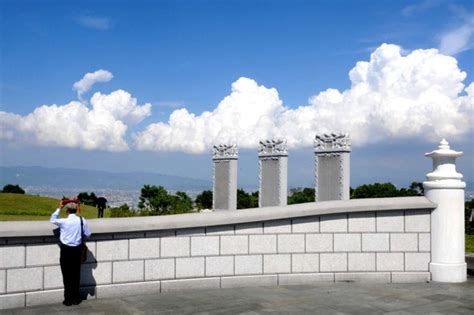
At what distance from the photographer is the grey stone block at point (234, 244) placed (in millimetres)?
8367

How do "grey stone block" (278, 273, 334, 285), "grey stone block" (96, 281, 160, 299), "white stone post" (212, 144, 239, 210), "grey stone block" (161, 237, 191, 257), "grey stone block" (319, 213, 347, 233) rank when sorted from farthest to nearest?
"white stone post" (212, 144, 239, 210) → "grey stone block" (319, 213, 347, 233) → "grey stone block" (278, 273, 334, 285) → "grey stone block" (161, 237, 191, 257) → "grey stone block" (96, 281, 160, 299)

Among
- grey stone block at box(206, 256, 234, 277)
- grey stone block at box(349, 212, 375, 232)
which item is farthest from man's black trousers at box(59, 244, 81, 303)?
grey stone block at box(349, 212, 375, 232)

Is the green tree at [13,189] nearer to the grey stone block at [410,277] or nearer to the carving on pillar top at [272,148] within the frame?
the carving on pillar top at [272,148]

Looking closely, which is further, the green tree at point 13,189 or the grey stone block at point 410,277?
the green tree at point 13,189

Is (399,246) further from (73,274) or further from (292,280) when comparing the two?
(73,274)

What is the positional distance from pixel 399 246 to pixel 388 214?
1.99ft

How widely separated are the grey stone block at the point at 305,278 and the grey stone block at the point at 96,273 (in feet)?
9.40

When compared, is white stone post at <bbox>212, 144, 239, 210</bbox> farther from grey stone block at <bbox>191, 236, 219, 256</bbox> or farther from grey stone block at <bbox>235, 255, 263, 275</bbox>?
grey stone block at <bbox>191, 236, 219, 256</bbox>

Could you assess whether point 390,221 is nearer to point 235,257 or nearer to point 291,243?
point 291,243

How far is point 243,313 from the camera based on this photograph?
679 cm

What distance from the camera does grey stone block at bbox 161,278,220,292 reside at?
8.07 metres

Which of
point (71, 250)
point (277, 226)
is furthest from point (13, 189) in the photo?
point (277, 226)

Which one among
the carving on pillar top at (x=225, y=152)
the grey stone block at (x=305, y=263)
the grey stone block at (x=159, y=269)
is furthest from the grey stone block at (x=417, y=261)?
the carving on pillar top at (x=225, y=152)

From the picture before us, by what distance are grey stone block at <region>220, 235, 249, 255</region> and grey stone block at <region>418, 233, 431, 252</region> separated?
315 cm
